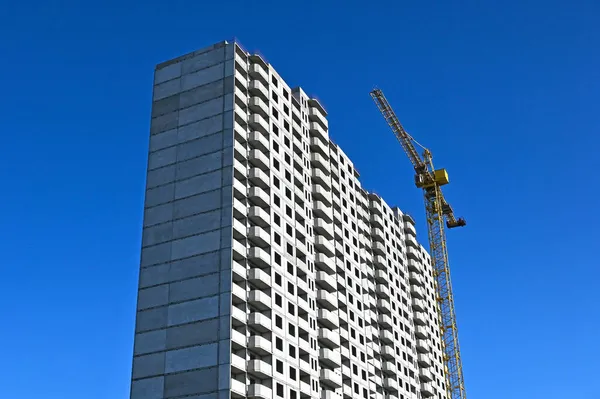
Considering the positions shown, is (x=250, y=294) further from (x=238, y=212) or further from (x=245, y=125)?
(x=245, y=125)

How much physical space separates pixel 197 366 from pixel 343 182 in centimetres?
5366

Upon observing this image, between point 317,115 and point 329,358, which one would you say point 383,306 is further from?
point 317,115

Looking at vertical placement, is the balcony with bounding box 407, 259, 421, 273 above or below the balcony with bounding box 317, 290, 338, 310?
above

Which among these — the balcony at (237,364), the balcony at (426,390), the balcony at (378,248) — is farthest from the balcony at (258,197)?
the balcony at (426,390)

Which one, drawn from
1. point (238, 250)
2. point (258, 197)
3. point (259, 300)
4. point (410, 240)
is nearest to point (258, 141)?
point (258, 197)

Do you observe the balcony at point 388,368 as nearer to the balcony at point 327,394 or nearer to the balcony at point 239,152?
the balcony at point 327,394

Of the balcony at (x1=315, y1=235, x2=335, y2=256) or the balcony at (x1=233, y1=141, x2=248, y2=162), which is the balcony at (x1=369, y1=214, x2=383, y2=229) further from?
the balcony at (x1=233, y1=141, x2=248, y2=162)

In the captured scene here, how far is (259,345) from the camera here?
3130 inches

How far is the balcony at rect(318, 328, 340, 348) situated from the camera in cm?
9623

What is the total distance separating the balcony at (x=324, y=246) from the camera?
10432 cm

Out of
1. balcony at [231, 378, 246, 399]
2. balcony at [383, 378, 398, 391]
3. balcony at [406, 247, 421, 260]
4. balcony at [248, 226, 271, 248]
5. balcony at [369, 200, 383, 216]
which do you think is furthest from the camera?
balcony at [406, 247, 421, 260]

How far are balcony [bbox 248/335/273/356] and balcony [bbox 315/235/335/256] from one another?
2517 centimetres

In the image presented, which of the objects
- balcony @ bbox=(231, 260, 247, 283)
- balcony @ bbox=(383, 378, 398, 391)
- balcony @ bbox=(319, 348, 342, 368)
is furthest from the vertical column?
balcony @ bbox=(383, 378, 398, 391)

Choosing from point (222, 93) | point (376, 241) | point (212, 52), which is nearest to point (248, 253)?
point (222, 93)
